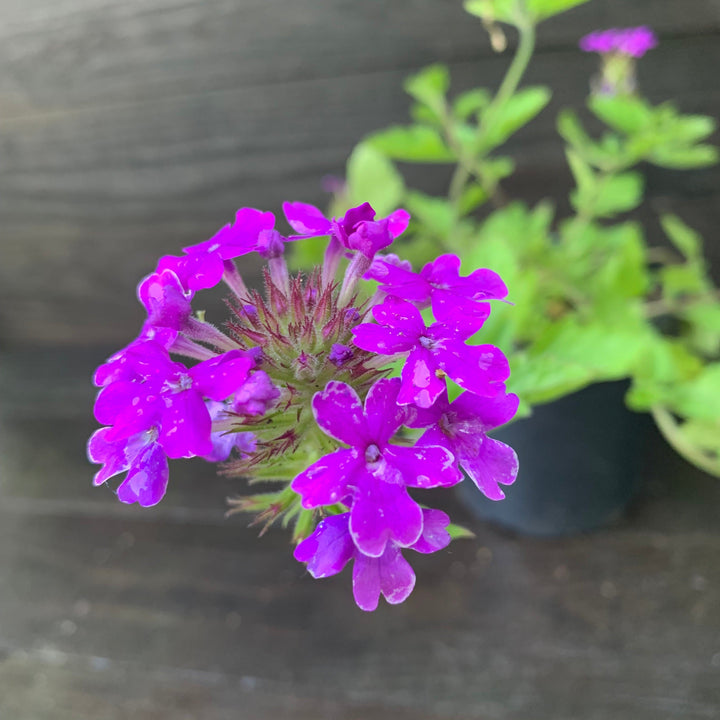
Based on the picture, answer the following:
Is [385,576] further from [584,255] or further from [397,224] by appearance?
[584,255]

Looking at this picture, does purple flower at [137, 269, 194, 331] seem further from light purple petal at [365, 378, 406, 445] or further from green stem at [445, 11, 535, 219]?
green stem at [445, 11, 535, 219]

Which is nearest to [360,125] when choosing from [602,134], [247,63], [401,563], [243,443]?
[247,63]

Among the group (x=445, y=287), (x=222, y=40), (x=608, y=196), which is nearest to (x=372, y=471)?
(x=445, y=287)

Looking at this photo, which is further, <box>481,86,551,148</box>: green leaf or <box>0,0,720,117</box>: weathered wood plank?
<box>0,0,720,117</box>: weathered wood plank

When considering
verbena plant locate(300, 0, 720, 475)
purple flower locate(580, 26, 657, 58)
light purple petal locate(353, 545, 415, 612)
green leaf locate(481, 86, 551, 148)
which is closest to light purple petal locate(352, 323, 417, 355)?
light purple petal locate(353, 545, 415, 612)

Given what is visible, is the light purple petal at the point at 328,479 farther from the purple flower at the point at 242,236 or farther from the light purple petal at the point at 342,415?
the purple flower at the point at 242,236

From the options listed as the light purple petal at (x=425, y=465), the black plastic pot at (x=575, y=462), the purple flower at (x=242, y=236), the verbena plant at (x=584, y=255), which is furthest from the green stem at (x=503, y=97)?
the light purple petal at (x=425, y=465)

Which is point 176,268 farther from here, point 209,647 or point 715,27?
point 715,27
